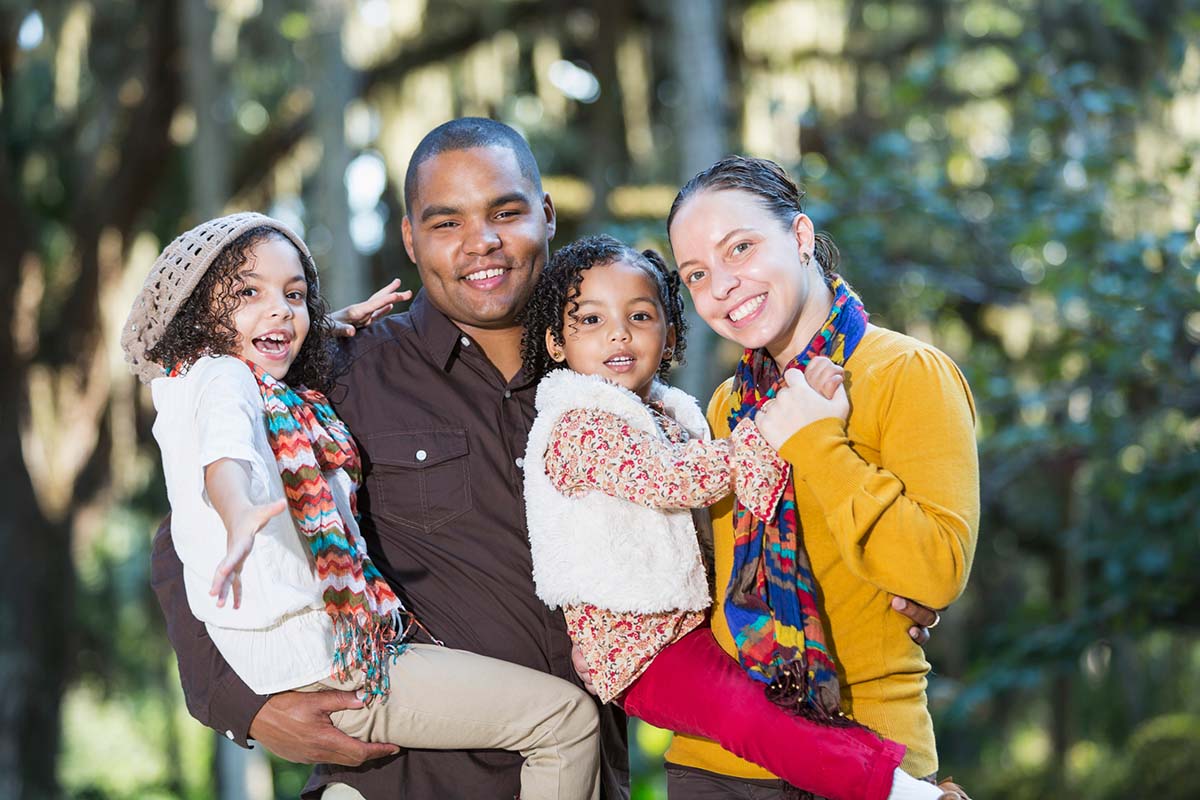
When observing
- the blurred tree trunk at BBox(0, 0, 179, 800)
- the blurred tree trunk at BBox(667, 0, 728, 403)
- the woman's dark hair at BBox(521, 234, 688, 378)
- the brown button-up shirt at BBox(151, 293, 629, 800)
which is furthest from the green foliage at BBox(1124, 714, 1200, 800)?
the blurred tree trunk at BBox(0, 0, 179, 800)

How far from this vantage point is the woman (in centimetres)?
223

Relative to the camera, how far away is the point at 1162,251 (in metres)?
5.10

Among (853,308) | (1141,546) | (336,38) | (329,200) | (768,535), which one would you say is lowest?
(1141,546)

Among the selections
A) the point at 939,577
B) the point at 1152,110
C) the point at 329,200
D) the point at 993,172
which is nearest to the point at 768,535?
the point at 939,577

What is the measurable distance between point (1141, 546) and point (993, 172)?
184cm

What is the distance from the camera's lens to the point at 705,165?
24.5 feet

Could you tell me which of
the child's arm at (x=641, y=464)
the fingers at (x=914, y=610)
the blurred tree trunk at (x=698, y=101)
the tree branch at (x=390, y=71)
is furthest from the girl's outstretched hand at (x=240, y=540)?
the tree branch at (x=390, y=71)

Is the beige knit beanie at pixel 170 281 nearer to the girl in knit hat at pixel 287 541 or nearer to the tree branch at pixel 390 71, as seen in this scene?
the girl in knit hat at pixel 287 541

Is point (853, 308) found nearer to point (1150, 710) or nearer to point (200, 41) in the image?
point (200, 41)

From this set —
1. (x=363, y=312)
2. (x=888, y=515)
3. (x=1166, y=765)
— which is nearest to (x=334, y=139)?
(x=363, y=312)

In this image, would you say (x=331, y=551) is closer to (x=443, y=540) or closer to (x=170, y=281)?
(x=443, y=540)

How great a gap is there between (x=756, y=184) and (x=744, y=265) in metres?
0.17

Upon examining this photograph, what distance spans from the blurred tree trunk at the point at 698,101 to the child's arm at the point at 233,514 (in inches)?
195

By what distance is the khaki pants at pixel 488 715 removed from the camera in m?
2.69
